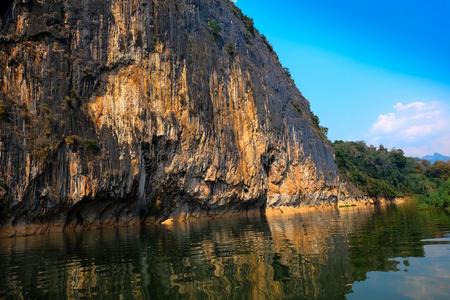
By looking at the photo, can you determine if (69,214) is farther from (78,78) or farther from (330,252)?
(330,252)

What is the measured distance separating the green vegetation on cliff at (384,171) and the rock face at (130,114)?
43.2 metres

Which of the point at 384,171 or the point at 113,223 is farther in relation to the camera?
the point at 384,171

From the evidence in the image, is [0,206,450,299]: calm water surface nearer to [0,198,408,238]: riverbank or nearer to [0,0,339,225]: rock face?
[0,198,408,238]: riverbank

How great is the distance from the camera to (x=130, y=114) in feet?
118

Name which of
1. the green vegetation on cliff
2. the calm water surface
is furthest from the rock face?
the green vegetation on cliff

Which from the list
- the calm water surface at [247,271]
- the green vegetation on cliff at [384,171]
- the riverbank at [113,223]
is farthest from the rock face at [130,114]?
the green vegetation on cliff at [384,171]

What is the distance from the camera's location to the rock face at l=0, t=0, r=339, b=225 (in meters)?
28.4

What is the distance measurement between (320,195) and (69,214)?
2037 inches

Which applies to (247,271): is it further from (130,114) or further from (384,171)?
(384,171)

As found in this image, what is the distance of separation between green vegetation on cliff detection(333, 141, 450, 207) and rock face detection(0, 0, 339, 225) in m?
43.2

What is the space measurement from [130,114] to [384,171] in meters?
101

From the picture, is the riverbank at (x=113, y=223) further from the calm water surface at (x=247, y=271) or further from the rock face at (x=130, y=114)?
the calm water surface at (x=247, y=271)

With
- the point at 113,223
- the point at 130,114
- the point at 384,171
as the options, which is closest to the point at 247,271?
the point at 113,223

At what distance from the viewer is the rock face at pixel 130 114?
28.4 metres
